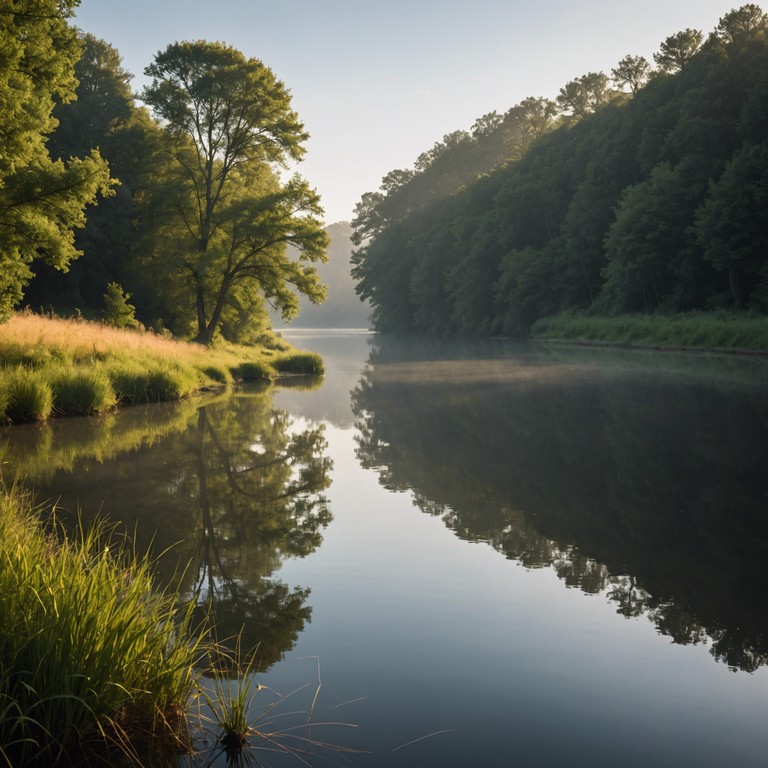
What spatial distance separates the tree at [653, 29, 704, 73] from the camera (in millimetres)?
63000

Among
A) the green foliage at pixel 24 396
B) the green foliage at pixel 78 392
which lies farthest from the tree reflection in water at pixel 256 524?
the green foliage at pixel 24 396

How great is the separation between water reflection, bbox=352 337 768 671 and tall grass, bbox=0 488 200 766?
3.46 meters

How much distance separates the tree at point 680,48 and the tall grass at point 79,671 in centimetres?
6875

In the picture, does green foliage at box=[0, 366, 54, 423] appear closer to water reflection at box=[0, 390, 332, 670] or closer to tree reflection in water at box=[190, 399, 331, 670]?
water reflection at box=[0, 390, 332, 670]

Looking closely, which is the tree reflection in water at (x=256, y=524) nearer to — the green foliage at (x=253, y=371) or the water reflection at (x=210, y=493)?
the water reflection at (x=210, y=493)

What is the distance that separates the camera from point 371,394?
2439 cm

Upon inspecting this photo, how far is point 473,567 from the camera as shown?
6910mm

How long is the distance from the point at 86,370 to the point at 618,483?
12871 millimetres

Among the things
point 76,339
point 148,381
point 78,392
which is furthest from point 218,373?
point 78,392

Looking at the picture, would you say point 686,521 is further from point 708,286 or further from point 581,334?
point 581,334

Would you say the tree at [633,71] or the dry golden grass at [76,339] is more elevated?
the tree at [633,71]

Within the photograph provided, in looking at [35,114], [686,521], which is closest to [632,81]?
[35,114]

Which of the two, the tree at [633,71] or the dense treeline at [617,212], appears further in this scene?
the tree at [633,71]

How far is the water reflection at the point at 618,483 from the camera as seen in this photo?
623 centimetres
